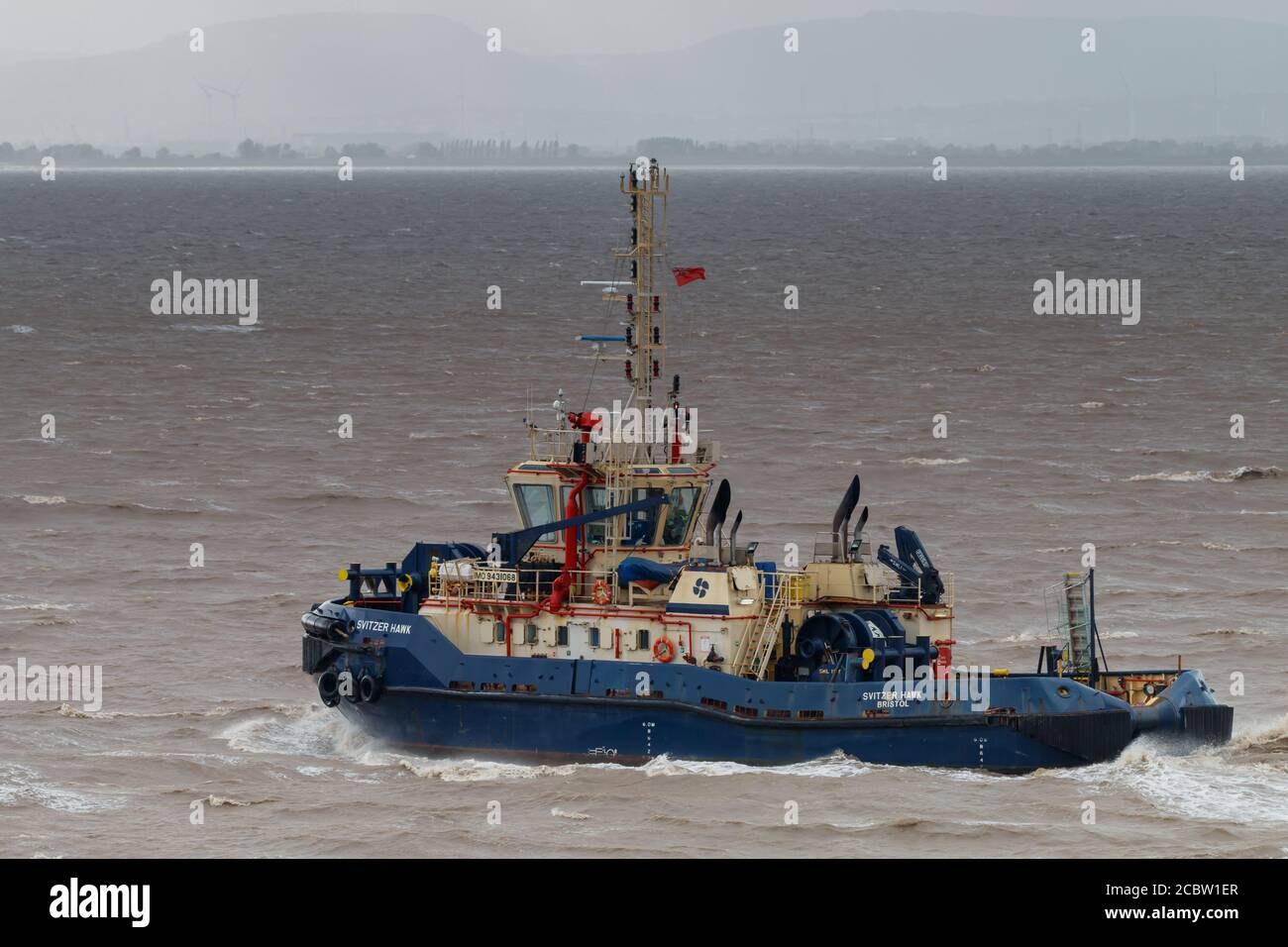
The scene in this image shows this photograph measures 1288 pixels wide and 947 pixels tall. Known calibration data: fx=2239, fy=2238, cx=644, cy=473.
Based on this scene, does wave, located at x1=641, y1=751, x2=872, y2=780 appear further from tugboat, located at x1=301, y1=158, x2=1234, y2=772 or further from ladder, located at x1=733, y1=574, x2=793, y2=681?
ladder, located at x1=733, y1=574, x2=793, y2=681

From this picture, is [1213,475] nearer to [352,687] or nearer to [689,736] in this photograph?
[689,736]

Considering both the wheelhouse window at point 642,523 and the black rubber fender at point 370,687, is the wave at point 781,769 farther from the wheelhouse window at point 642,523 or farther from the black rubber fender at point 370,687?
the black rubber fender at point 370,687

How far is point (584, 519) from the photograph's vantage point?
111ft

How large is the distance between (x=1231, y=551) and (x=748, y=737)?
21958mm

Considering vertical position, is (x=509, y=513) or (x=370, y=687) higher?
(x=509, y=513)

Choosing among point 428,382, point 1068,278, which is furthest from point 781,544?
point 1068,278

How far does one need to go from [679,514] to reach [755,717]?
4.09 metres

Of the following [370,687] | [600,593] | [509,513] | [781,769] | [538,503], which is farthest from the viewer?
[509,513]

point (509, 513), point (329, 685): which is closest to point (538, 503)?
point (329, 685)

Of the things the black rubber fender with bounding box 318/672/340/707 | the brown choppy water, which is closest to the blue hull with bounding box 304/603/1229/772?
the brown choppy water

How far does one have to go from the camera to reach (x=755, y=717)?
3219 cm

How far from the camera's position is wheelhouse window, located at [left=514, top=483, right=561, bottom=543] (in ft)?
115

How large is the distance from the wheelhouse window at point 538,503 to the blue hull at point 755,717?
2.69 meters

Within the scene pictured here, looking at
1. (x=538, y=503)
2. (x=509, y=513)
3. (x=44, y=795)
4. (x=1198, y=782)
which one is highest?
(x=538, y=503)
